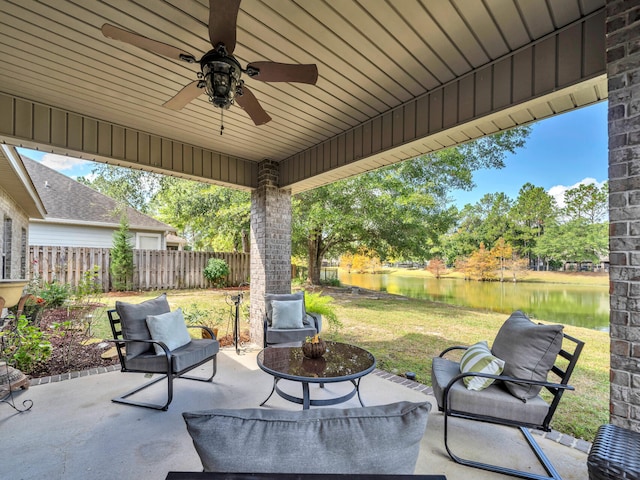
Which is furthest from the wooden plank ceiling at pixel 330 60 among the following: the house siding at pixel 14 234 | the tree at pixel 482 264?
the tree at pixel 482 264

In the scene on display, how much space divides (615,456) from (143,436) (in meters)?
2.80

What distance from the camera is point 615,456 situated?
1391mm

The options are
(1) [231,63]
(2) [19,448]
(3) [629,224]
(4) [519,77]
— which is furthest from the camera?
(4) [519,77]

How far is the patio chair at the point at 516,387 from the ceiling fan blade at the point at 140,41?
2.65 m

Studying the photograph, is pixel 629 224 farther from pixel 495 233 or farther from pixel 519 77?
pixel 495 233

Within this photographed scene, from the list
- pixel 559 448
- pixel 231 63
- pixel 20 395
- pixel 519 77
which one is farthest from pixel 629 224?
pixel 20 395

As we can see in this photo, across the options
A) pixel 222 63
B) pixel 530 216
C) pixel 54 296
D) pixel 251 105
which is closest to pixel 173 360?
pixel 251 105

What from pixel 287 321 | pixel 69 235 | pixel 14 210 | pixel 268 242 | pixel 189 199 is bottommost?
pixel 287 321

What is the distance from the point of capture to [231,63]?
1.91m

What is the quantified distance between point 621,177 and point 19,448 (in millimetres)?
4049

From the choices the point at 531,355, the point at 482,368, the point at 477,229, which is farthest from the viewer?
the point at 477,229

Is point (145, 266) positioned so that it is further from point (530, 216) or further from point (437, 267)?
point (530, 216)

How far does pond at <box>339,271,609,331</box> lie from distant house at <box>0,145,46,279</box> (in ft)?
33.1

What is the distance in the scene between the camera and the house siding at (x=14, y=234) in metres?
5.65
